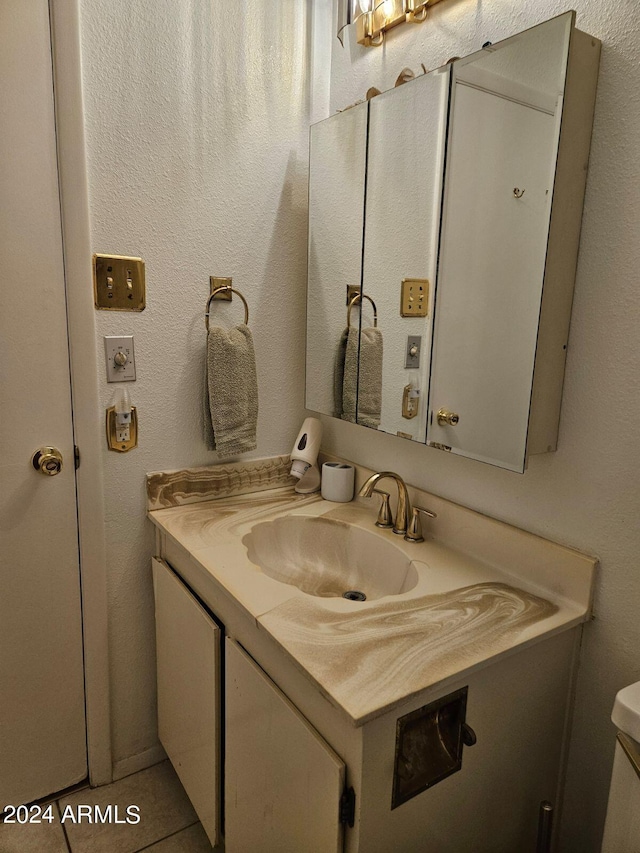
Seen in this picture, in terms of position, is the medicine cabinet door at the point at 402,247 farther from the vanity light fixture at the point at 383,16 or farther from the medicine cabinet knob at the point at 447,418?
the vanity light fixture at the point at 383,16

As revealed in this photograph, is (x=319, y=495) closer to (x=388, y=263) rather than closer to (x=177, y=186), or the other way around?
(x=388, y=263)

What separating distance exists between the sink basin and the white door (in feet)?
1.56

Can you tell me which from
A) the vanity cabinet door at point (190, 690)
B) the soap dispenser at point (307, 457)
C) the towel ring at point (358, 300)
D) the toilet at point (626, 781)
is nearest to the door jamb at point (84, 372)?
the vanity cabinet door at point (190, 690)

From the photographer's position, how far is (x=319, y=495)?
1.57 m

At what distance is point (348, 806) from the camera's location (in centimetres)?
77

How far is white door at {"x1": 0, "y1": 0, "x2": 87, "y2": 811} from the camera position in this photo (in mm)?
1140

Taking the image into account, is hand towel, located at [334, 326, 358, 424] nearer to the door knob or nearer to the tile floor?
the door knob

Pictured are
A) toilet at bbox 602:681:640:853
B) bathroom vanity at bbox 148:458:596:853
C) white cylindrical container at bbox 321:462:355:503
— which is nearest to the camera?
toilet at bbox 602:681:640:853

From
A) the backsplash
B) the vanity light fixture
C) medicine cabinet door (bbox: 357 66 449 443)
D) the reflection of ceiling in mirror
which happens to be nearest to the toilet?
medicine cabinet door (bbox: 357 66 449 443)

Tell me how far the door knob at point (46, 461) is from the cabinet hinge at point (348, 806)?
91cm

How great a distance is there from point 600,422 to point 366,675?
0.58m

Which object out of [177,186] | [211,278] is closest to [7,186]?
[177,186]

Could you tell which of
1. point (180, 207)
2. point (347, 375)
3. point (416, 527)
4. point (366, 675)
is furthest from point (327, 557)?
point (180, 207)

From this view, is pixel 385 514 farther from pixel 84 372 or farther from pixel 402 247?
pixel 84 372
